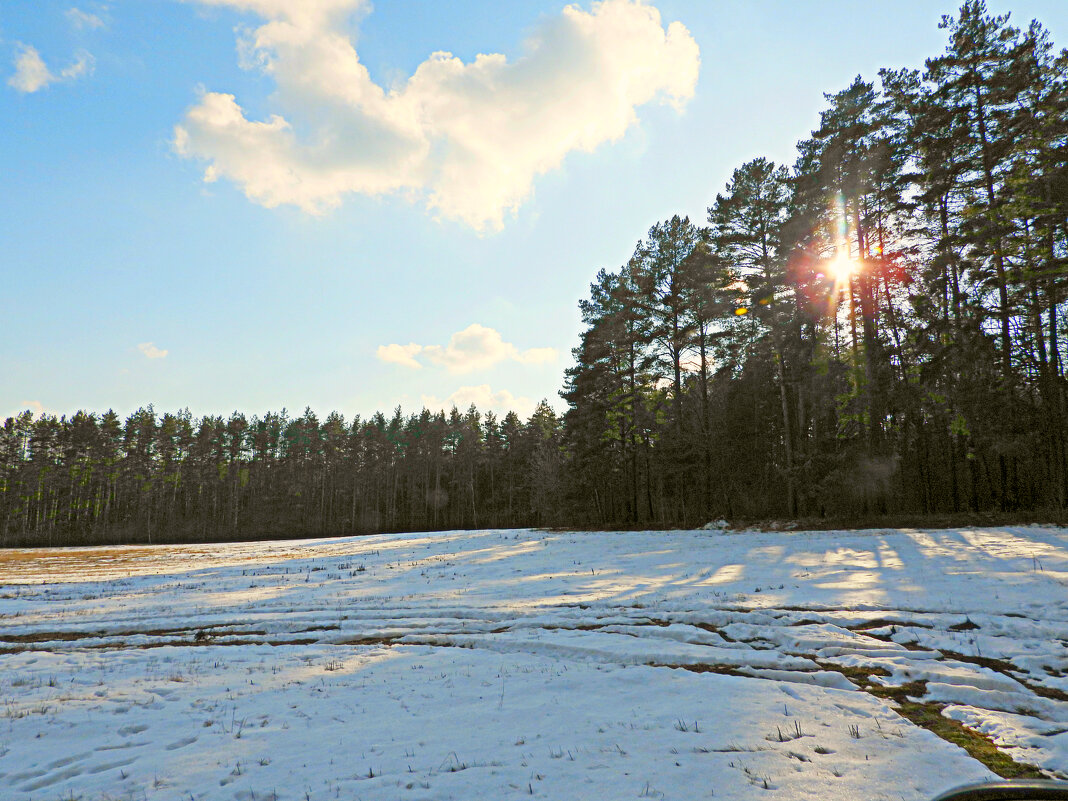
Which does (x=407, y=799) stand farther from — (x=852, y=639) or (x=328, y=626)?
(x=328, y=626)

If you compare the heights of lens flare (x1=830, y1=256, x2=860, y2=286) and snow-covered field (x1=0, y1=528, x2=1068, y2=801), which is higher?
lens flare (x1=830, y1=256, x2=860, y2=286)

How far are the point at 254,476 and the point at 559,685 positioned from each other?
86830 millimetres

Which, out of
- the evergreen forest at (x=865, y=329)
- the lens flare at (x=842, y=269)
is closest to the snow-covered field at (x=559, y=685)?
the evergreen forest at (x=865, y=329)

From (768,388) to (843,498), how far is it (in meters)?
13.7

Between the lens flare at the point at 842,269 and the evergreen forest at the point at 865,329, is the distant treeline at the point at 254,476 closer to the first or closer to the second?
the evergreen forest at the point at 865,329

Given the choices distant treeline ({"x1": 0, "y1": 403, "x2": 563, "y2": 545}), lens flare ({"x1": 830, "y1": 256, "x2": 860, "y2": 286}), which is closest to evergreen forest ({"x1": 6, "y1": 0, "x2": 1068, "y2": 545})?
lens flare ({"x1": 830, "y1": 256, "x2": 860, "y2": 286})

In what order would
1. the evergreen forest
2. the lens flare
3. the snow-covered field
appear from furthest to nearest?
the lens flare
the evergreen forest
the snow-covered field

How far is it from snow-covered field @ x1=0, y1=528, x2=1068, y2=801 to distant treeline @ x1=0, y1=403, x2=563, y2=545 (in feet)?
177

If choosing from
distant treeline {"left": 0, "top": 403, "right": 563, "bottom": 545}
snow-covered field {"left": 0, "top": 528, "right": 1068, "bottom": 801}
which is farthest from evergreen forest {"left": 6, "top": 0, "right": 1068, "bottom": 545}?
distant treeline {"left": 0, "top": 403, "right": 563, "bottom": 545}

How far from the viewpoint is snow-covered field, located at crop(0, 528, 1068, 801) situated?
14.8 ft

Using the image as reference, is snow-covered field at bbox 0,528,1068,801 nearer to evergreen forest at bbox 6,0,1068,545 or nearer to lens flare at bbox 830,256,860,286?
evergreen forest at bbox 6,0,1068,545

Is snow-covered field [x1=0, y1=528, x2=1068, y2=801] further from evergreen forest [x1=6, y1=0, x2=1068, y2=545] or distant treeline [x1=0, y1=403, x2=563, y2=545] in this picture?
distant treeline [x1=0, y1=403, x2=563, y2=545]

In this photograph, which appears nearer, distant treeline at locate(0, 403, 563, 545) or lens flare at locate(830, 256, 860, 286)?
lens flare at locate(830, 256, 860, 286)

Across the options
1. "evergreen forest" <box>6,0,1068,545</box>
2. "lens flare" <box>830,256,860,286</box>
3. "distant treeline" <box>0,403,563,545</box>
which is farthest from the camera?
"distant treeline" <box>0,403,563,545</box>
